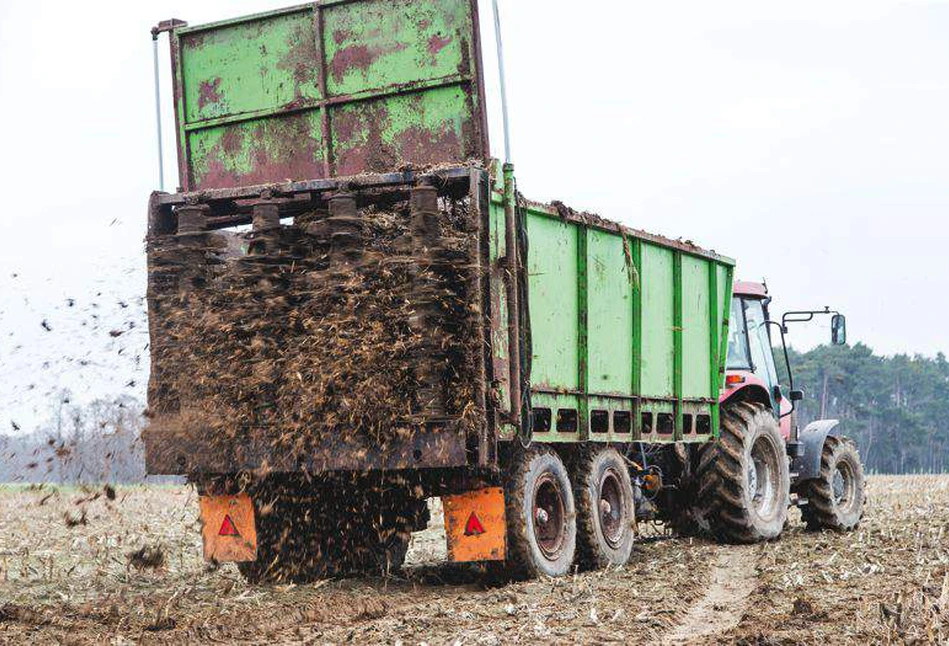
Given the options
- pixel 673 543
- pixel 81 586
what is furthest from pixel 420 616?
pixel 673 543

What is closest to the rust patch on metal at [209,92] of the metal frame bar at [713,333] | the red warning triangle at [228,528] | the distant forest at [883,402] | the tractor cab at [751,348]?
the red warning triangle at [228,528]

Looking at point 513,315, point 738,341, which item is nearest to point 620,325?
point 513,315

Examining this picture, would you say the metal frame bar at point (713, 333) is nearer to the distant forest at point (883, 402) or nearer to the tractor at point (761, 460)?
the tractor at point (761, 460)

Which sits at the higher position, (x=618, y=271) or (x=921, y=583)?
(x=618, y=271)

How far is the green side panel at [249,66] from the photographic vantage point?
10250mm

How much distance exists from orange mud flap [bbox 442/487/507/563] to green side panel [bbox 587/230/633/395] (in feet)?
5.63

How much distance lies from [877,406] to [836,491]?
192 ft

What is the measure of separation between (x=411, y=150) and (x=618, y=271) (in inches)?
82.2

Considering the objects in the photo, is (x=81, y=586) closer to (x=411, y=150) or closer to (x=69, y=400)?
(x=69, y=400)

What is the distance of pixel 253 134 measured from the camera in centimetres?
1044

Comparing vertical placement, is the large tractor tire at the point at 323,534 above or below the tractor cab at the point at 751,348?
below

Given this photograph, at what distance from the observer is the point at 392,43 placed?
32.6 feet

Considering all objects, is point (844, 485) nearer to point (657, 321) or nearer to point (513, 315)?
point (657, 321)

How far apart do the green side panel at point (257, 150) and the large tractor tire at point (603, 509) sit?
315 cm
